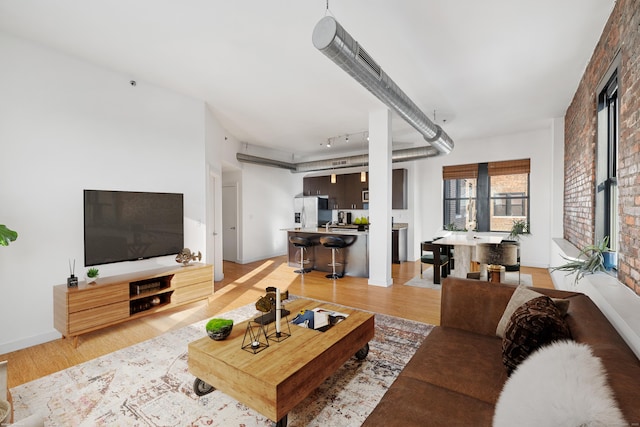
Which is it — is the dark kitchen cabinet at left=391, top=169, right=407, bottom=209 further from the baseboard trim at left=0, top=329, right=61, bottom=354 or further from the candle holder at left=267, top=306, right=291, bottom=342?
the baseboard trim at left=0, top=329, right=61, bottom=354

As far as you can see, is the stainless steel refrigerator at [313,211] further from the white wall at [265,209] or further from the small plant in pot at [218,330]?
the small plant in pot at [218,330]

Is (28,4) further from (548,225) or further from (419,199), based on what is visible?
(548,225)

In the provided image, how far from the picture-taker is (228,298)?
181 inches

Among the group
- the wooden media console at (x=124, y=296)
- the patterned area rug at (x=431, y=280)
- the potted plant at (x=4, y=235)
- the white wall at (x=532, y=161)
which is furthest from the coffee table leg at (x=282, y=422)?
the white wall at (x=532, y=161)

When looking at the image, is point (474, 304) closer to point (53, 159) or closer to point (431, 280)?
point (431, 280)

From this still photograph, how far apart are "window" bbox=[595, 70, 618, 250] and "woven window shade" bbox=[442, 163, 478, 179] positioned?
3.80 meters

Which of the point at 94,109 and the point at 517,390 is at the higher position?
the point at 94,109

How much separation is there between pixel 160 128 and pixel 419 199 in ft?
20.5

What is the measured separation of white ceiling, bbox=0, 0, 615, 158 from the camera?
2.58 metres

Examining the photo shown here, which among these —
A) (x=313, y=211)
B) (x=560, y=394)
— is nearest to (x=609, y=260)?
(x=560, y=394)

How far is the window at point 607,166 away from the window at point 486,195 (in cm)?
358

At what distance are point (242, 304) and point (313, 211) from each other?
491 centimetres

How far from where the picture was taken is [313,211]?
29.3ft

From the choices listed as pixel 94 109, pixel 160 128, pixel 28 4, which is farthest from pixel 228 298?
pixel 28 4
